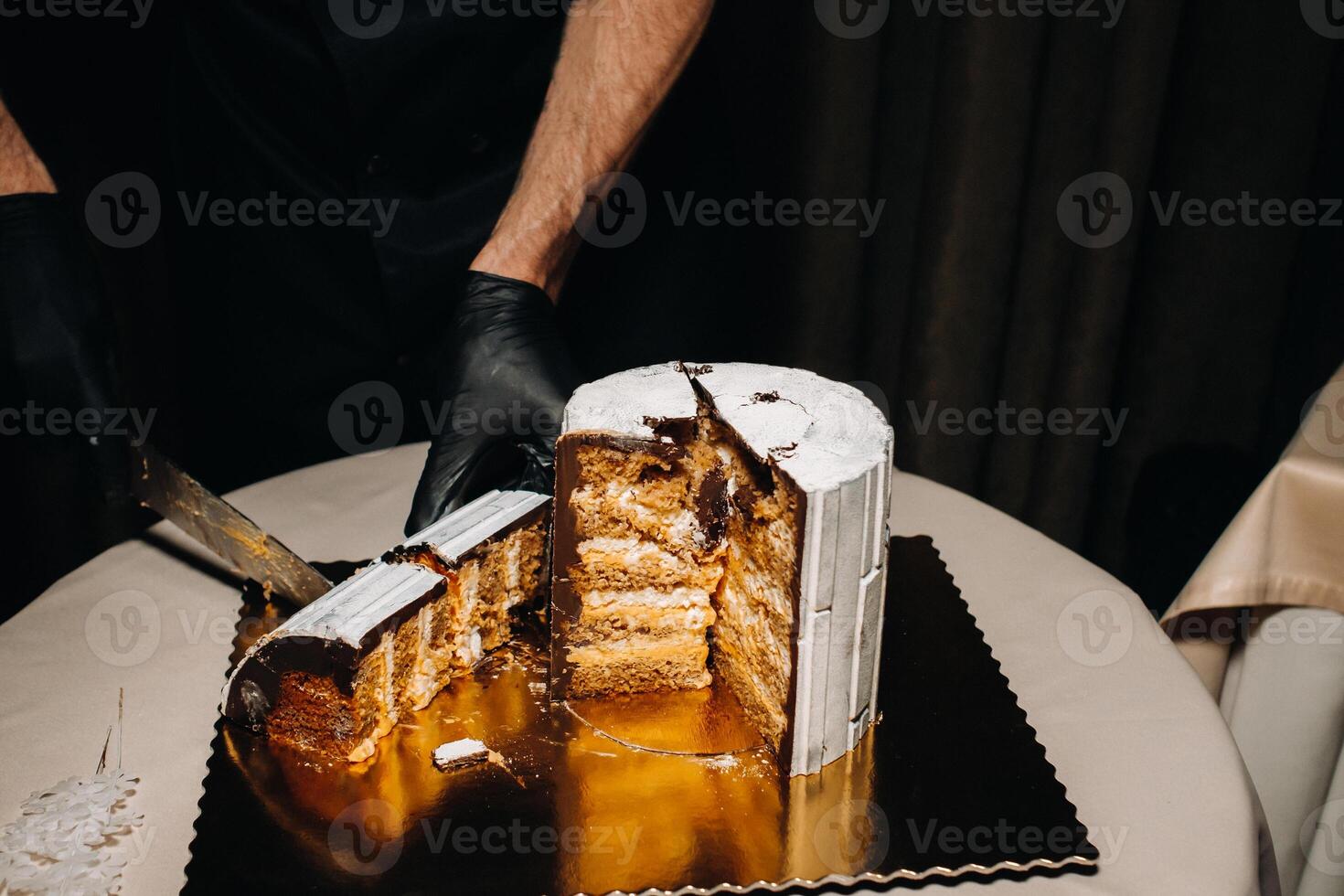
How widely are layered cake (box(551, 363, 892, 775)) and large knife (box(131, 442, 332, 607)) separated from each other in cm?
44

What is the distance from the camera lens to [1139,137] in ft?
8.37

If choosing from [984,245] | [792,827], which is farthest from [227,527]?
[984,245]

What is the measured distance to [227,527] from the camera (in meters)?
1.71

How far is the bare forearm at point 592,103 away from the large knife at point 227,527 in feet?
2.26

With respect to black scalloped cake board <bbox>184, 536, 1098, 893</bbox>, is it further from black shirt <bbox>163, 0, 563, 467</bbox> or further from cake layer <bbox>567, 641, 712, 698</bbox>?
black shirt <bbox>163, 0, 563, 467</bbox>

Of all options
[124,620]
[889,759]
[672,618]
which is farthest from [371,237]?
[889,759]

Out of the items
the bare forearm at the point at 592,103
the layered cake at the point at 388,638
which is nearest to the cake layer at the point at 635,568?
the layered cake at the point at 388,638

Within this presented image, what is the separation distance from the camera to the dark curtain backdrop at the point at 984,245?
2383 millimetres

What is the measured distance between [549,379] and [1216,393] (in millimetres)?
1907

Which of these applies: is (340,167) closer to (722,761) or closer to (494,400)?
(494,400)

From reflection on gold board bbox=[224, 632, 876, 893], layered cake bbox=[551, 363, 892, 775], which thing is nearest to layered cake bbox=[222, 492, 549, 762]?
reflection on gold board bbox=[224, 632, 876, 893]

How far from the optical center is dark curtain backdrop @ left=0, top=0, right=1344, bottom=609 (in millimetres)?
2383

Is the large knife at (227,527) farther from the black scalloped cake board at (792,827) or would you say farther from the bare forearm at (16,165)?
the bare forearm at (16,165)

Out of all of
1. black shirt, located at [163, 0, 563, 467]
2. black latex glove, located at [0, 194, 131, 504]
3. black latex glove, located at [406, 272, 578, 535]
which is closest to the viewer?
black latex glove, located at [0, 194, 131, 504]
